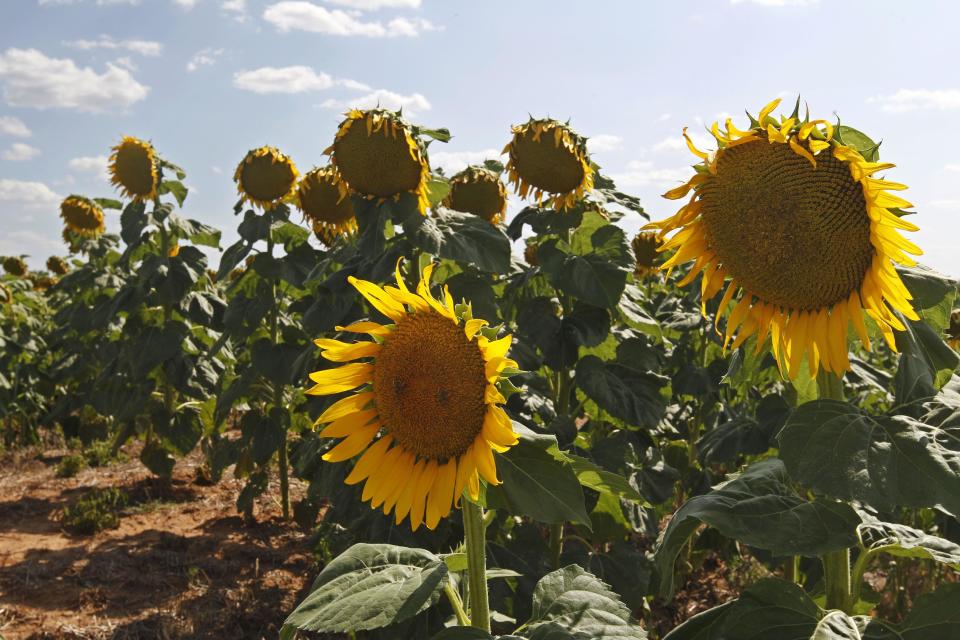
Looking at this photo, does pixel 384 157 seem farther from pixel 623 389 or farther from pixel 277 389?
pixel 277 389

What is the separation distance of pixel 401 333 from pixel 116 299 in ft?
16.0

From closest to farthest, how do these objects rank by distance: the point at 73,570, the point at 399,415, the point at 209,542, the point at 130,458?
the point at 399,415 < the point at 73,570 < the point at 209,542 < the point at 130,458

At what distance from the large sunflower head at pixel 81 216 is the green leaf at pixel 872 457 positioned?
752cm

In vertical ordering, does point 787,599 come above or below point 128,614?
above

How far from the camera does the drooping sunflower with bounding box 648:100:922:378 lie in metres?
1.53

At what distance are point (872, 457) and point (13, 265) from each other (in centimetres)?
1495

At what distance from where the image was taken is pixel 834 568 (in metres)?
1.67

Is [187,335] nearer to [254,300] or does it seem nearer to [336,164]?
[254,300]

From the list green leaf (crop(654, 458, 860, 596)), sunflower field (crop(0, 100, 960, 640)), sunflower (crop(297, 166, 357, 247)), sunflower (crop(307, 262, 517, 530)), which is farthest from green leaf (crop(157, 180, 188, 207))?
green leaf (crop(654, 458, 860, 596))

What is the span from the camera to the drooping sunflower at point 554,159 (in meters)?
3.53

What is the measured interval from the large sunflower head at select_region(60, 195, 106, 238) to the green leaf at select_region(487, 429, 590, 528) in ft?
23.4

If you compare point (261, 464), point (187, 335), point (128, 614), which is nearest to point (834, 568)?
point (128, 614)

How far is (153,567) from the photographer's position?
505 cm

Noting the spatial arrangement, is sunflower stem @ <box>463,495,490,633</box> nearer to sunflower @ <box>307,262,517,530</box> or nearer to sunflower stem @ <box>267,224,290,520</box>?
sunflower @ <box>307,262,517,530</box>
